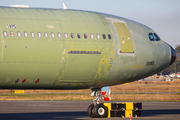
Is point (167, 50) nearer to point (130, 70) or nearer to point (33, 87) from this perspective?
point (130, 70)

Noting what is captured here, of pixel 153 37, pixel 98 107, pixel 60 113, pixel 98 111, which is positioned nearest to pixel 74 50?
pixel 98 107

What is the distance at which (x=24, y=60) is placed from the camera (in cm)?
2036

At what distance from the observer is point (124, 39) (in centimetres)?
2359

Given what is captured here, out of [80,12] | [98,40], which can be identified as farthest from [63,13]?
[98,40]

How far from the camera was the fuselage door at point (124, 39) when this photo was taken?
23441 millimetres

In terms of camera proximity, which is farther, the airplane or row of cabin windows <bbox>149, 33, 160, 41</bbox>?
row of cabin windows <bbox>149, 33, 160, 41</bbox>

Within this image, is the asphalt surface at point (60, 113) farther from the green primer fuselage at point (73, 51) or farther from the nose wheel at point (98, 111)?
the green primer fuselage at point (73, 51)

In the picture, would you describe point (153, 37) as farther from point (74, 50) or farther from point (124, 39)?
point (74, 50)

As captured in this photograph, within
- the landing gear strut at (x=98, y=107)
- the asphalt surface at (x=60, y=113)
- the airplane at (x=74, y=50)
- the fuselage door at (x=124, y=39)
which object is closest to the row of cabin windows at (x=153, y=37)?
the airplane at (x=74, y=50)

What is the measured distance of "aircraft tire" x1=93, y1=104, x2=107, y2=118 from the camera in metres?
24.9

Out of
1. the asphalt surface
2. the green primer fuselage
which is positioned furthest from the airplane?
the asphalt surface

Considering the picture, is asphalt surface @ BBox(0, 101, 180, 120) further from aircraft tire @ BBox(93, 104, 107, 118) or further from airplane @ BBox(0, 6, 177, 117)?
airplane @ BBox(0, 6, 177, 117)

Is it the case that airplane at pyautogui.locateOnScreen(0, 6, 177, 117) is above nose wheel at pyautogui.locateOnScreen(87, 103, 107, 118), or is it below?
above

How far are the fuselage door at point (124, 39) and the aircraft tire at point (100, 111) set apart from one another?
4680 millimetres
